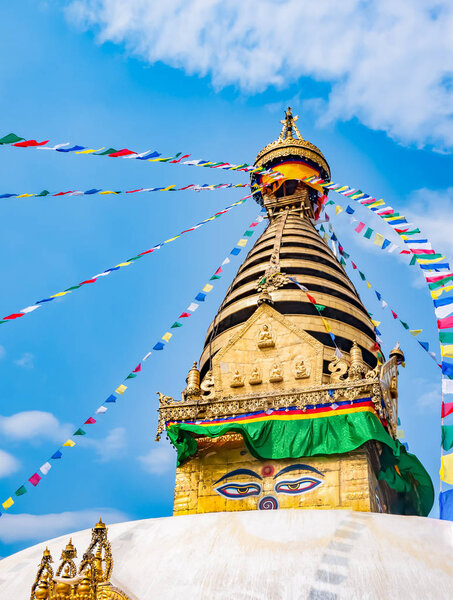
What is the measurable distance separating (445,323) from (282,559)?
4.14m

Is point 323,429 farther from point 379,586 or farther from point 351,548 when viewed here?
point 379,586

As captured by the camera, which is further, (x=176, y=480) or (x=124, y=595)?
(x=176, y=480)

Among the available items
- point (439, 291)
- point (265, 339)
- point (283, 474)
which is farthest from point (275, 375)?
point (439, 291)

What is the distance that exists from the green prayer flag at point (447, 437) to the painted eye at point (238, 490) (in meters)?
4.24

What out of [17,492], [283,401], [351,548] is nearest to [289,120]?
[283,401]

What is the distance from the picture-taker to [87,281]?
450 inches

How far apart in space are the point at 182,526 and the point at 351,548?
227 centimetres

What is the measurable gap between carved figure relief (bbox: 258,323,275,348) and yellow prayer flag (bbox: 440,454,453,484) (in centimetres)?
568

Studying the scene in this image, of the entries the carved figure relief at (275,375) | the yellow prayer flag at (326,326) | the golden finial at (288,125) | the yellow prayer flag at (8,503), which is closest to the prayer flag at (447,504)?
the carved figure relief at (275,375)

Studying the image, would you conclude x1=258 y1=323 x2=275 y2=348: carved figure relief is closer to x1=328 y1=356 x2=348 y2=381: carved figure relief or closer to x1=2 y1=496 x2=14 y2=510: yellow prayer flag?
x1=328 y1=356 x2=348 y2=381: carved figure relief

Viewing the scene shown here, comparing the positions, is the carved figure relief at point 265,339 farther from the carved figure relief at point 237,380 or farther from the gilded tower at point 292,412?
the carved figure relief at point 237,380

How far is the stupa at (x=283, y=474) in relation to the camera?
5965mm

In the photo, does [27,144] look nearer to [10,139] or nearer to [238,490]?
[10,139]

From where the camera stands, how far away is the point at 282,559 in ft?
20.4
